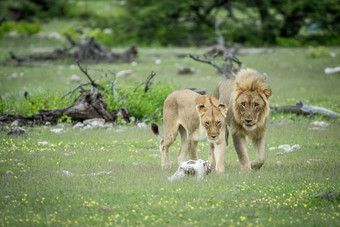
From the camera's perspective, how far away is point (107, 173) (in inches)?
354

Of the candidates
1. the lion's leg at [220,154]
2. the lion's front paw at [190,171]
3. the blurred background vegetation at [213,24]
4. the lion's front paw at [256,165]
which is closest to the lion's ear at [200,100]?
the lion's leg at [220,154]

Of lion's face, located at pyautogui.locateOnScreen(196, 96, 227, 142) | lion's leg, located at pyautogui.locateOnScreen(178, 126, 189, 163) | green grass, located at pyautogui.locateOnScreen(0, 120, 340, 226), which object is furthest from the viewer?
lion's leg, located at pyautogui.locateOnScreen(178, 126, 189, 163)

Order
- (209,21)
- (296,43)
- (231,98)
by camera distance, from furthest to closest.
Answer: (209,21)
(296,43)
(231,98)

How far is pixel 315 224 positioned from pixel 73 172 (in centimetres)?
395

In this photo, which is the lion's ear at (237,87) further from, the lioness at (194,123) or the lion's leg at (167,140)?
the lion's leg at (167,140)

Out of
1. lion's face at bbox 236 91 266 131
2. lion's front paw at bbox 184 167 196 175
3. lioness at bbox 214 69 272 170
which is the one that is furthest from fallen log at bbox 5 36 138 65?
lion's front paw at bbox 184 167 196 175

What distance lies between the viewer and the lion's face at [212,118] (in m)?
8.66

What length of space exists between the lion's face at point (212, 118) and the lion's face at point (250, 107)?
23.1 inches

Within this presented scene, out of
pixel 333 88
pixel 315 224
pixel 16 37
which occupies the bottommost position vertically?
pixel 16 37

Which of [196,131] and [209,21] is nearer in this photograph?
[196,131]

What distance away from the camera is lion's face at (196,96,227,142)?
8664mm

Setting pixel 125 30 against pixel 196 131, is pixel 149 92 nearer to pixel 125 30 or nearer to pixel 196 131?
pixel 196 131

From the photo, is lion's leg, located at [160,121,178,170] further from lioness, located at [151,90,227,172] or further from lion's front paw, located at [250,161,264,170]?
lion's front paw, located at [250,161,264,170]

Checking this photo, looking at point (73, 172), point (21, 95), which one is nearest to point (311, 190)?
point (73, 172)
